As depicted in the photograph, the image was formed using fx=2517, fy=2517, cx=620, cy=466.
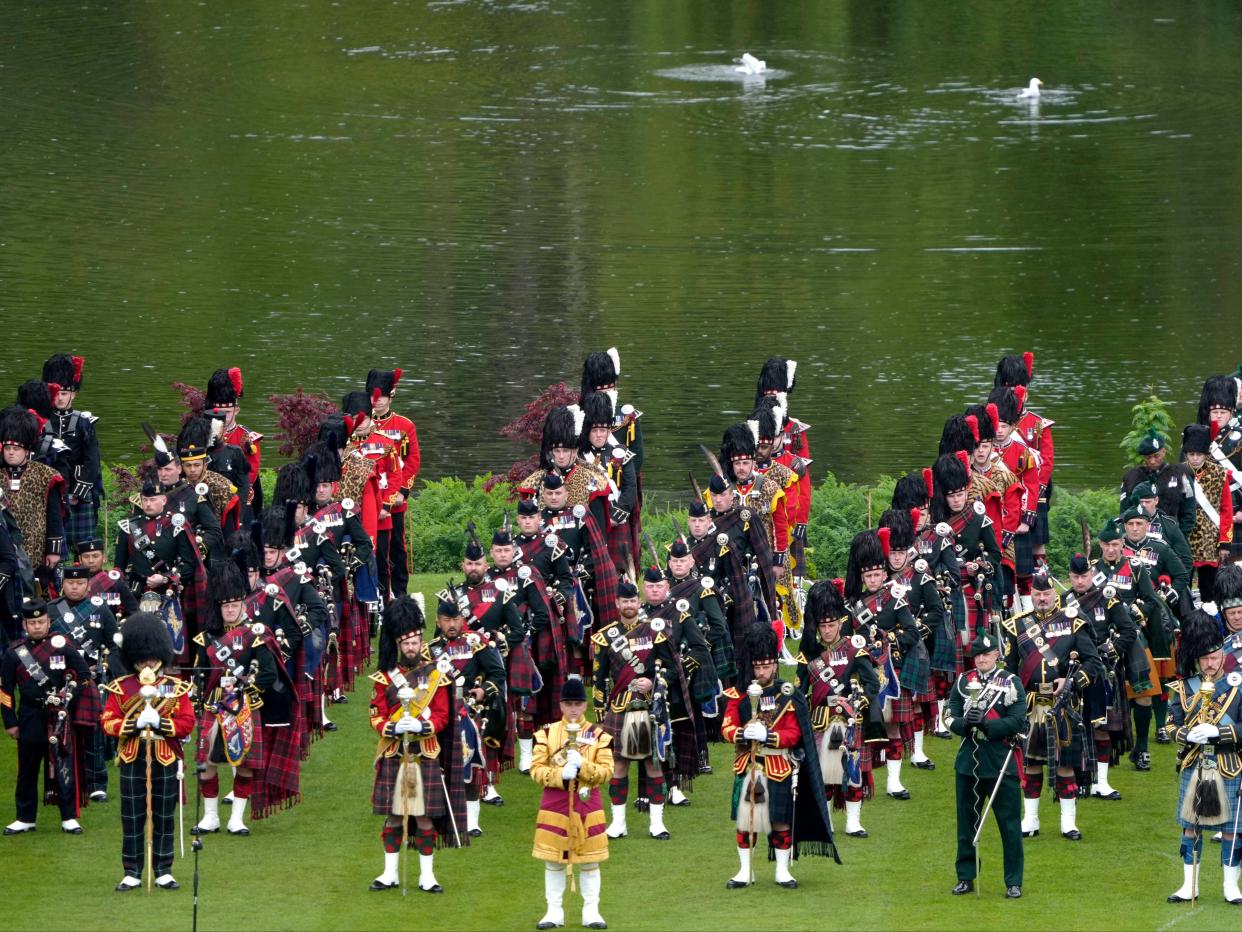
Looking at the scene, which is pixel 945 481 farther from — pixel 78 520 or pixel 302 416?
pixel 302 416

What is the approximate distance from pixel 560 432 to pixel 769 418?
219 cm

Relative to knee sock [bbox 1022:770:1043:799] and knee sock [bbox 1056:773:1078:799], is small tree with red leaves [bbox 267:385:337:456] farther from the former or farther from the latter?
knee sock [bbox 1056:773:1078:799]

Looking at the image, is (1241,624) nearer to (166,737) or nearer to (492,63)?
(166,737)

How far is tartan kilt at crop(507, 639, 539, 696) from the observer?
1934 cm

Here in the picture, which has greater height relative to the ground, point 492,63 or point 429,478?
point 492,63

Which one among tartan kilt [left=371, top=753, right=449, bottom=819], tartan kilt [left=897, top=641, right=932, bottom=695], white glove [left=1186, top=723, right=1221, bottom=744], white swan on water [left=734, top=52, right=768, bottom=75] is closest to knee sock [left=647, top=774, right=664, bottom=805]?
tartan kilt [left=371, top=753, right=449, bottom=819]

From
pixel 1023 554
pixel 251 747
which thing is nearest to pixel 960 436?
pixel 1023 554

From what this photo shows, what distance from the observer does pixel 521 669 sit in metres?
19.4

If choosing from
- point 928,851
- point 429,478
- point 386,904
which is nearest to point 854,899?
point 928,851

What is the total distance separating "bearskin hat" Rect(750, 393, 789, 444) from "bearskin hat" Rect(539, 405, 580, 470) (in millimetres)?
1934

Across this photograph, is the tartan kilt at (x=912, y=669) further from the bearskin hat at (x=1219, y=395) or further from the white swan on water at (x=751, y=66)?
the white swan on water at (x=751, y=66)

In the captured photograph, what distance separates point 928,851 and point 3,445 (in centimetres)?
891

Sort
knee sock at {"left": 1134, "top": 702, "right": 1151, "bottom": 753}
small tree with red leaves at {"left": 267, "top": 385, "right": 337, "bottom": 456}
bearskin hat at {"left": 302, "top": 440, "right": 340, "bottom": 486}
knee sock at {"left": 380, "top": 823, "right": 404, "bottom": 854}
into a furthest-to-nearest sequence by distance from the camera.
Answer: small tree with red leaves at {"left": 267, "top": 385, "right": 337, "bottom": 456} → bearskin hat at {"left": 302, "top": 440, "right": 340, "bottom": 486} → knee sock at {"left": 1134, "top": 702, "right": 1151, "bottom": 753} → knee sock at {"left": 380, "top": 823, "right": 404, "bottom": 854}

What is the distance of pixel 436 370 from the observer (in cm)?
3872
